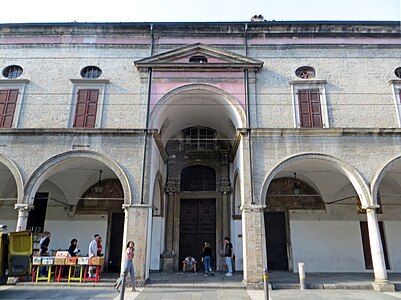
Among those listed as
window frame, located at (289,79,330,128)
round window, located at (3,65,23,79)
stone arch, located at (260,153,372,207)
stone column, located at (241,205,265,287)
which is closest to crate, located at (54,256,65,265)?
stone column, located at (241,205,265,287)

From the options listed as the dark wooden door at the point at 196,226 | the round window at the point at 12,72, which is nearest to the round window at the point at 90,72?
the round window at the point at 12,72

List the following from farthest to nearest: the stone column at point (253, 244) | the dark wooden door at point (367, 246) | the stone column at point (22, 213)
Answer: the dark wooden door at point (367, 246) < the stone column at point (22, 213) < the stone column at point (253, 244)

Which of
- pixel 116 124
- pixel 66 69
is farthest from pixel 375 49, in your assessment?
pixel 66 69

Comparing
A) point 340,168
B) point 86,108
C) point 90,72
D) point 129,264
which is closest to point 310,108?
point 340,168

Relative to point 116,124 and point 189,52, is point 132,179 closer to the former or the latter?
point 116,124

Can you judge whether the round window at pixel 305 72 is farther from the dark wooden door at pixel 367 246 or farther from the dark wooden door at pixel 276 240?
the dark wooden door at pixel 367 246

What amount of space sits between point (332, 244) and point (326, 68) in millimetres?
7909

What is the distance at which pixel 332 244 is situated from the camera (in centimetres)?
1430

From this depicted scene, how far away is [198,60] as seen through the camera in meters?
13.0

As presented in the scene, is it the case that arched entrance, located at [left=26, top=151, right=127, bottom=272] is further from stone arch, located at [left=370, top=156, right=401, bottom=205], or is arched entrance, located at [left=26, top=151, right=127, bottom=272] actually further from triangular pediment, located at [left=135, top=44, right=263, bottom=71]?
stone arch, located at [left=370, top=156, right=401, bottom=205]

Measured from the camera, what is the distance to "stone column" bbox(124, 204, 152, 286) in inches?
397

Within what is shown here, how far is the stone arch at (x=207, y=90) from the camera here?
1188 cm

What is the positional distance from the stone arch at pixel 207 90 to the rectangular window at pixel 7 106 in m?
5.49

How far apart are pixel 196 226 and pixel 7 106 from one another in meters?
9.47
